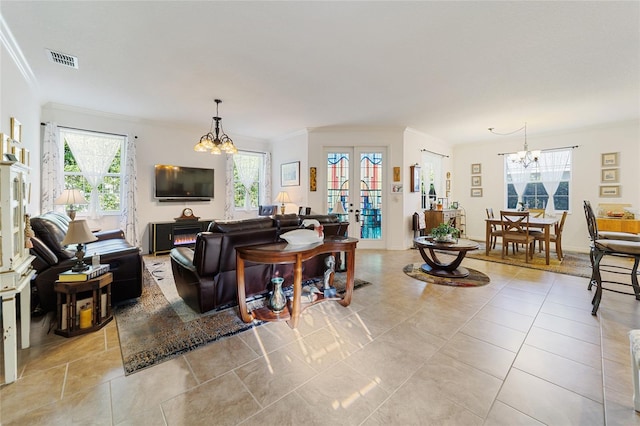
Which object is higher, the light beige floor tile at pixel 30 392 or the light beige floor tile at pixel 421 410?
the light beige floor tile at pixel 30 392

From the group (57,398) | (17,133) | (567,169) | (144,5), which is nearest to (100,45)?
(144,5)

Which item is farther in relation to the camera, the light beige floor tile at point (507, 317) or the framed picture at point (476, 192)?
the framed picture at point (476, 192)

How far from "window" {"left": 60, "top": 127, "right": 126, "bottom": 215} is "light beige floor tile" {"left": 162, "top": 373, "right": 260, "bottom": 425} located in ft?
15.9

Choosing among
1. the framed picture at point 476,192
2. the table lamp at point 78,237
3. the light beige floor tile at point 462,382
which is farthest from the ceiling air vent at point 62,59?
the framed picture at point 476,192

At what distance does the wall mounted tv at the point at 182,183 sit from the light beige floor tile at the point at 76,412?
14.9 feet

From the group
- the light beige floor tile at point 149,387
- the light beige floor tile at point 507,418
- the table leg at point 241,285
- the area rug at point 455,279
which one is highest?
the table leg at point 241,285

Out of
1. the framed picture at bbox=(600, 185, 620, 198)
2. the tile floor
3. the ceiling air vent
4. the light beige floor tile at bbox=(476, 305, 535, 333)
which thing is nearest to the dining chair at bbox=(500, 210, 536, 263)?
the tile floor

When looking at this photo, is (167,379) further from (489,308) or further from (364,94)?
(364,94)

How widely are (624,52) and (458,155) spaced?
4792mm

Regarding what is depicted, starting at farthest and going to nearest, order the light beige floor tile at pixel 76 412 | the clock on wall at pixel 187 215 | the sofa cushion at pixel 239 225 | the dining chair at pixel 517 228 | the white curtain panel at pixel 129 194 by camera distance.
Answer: the clock on wall at pixel 187 215, the white curtain panel at pixel 129 194, the dining chair at pixel 517 228, the sofa cushion at pixel 239 225, the light beige floor tile at pixel 76 412

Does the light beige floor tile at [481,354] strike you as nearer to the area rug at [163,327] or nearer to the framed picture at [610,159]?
the area rug at [163,327]

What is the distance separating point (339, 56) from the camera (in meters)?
2.84

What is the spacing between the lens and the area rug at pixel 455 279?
338cm

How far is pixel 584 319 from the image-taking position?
94.3 inches
